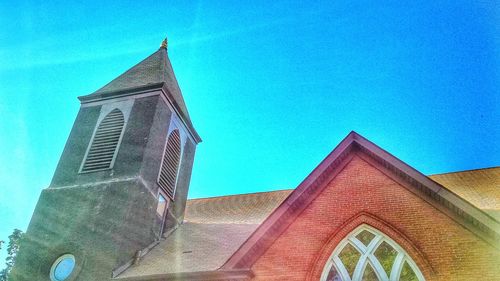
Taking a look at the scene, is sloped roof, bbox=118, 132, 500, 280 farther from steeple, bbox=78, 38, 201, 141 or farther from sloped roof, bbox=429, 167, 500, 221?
steeple, bbox=78, 38, 201, 141

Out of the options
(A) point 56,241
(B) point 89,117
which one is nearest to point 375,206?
(A) point 56,241

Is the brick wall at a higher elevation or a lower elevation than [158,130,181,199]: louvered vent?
lower

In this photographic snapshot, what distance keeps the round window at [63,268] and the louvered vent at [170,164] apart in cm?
437

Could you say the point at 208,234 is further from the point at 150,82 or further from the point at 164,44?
the point at 164,44

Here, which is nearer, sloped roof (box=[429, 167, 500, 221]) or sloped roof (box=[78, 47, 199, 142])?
sloped roof (box=[429, 167, 500, 221])

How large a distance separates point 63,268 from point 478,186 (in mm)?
14257

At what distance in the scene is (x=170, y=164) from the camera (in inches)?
732

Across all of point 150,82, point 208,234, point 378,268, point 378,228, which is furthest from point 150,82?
point 378,268

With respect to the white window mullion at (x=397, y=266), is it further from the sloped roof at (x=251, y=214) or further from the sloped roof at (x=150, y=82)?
the sloped roof at (x=150, y=82)

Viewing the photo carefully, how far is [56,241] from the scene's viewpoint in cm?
1520

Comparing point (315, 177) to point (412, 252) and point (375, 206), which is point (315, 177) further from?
point (412, 252)

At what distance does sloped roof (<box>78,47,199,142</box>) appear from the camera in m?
19.3

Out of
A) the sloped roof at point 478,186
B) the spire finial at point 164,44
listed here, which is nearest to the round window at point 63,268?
the sloped roof at point 478,186

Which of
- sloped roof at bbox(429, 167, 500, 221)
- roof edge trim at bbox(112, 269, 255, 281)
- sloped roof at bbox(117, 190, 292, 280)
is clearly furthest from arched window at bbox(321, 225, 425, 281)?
sloped roof at bbox(117, 190, 292, 280)
